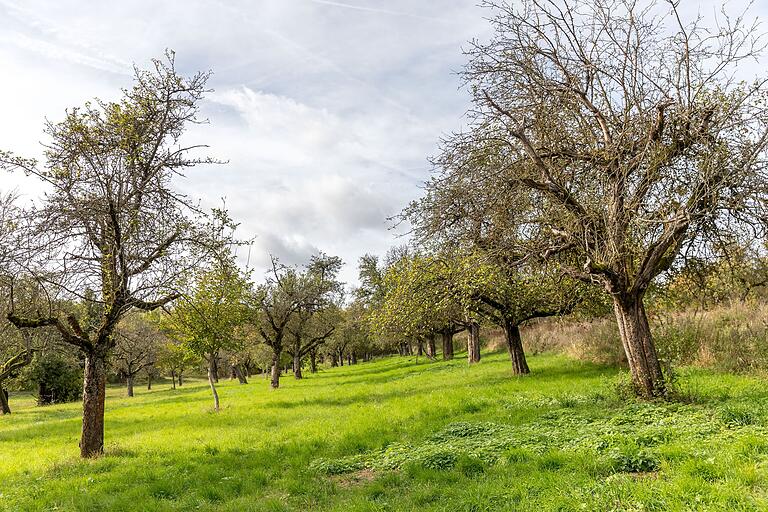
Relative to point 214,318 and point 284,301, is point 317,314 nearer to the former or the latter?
point 284,301

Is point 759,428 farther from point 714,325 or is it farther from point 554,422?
point 714,325

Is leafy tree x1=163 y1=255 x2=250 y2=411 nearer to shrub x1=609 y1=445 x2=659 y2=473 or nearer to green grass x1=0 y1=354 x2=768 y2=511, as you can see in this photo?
green grass x1=0 y1=354 x2=768 y2=511

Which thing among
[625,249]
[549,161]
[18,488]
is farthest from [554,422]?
[18,488]

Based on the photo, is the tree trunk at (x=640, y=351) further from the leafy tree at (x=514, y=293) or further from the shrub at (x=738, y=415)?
the leafy tree at (x=514, y=293)

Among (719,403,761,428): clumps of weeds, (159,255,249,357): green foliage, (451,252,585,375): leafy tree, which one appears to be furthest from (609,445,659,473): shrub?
(159,255,249,357): green foliage

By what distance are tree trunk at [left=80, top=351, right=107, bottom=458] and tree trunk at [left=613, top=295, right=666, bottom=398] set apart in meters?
15.1

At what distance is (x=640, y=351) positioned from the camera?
1259cm

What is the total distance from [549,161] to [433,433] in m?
8.45

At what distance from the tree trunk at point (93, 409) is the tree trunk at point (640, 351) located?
15134 mm

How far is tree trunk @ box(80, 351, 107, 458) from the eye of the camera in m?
13.3

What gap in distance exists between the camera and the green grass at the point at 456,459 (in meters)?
6.61

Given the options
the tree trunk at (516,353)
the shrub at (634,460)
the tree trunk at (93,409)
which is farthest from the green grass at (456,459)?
the tree trunk at (516,353)

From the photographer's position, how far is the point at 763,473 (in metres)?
6.00

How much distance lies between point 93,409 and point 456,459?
1070 centimetres
